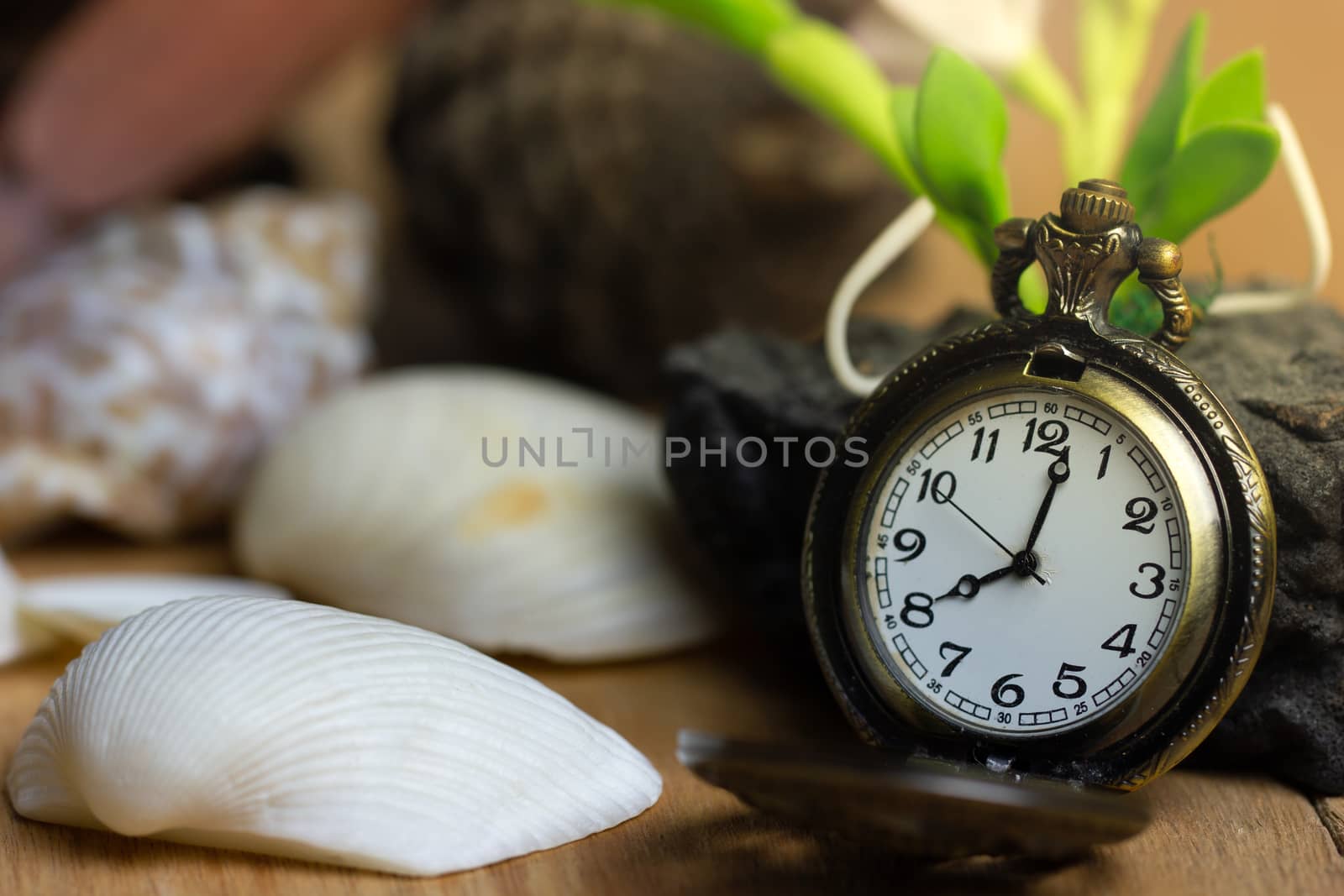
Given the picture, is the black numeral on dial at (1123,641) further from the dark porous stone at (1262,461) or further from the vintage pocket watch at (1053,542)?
the dark porous stone at (1262,461)

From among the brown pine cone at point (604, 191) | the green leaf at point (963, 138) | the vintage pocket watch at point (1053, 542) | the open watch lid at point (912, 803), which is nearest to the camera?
the open watch lid at point (912, 803)

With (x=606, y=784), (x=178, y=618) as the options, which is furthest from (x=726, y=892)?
(x=178, y=618)

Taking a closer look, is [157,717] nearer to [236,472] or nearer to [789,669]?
[789,669]

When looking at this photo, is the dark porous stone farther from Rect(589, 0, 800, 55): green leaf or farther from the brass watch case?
Rect(589, 0, 800, 55): green leaf

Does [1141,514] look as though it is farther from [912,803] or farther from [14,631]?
[14,631]

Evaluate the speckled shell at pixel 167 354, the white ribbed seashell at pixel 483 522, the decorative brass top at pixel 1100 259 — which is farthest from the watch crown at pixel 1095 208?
the speckled shell at pixel 167 354

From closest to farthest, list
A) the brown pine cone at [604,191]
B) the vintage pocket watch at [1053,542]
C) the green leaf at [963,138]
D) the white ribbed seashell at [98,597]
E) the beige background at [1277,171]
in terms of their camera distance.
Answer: the vintage pocket watch at [1053,542] → the green leaf at [963,138] → the white ribbed seashell at [98,597] → the beige background at [1277,171] → the brown pine cone at [604,191]
